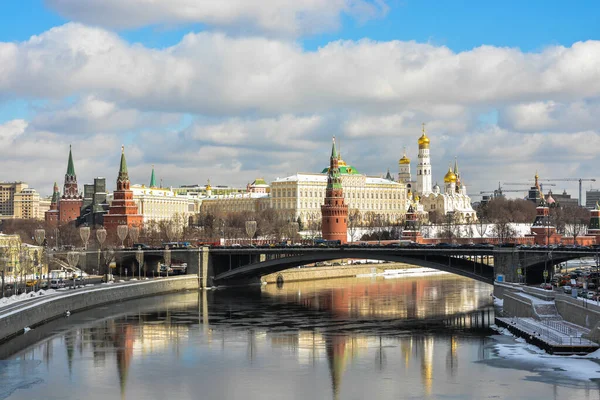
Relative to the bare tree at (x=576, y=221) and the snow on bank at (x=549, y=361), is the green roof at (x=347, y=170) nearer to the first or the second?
the bare tree at (x=576, y=221)

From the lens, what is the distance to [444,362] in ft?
134

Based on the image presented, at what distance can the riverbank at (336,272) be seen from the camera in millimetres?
88125

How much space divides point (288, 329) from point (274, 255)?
33.7 meters

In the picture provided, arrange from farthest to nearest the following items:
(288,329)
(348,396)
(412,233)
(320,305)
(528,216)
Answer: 1. (528,216)
2. (412,233)
3. (320,305)
4. (288,329)
5. (348,396)

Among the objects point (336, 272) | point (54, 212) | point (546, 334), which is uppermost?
point (54, 212)

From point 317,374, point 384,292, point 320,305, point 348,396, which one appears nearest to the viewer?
point 348,396

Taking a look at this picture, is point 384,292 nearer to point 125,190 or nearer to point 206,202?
point 125,190

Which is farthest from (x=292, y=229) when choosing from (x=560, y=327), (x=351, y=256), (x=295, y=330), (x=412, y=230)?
(x=560, y=327)

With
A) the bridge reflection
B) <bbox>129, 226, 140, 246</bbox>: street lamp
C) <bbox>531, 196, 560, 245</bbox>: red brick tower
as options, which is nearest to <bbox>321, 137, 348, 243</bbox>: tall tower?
<bbox>129, 226, 140, 246</bbox>: street lamp

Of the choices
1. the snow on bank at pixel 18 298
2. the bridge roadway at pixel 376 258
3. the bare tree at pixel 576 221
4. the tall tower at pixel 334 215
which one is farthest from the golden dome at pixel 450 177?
the snow on bank at pixel 18 298

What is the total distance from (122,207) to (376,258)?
53961 mm

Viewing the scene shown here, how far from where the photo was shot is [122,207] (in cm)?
12062

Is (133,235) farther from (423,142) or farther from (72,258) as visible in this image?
(423,142)

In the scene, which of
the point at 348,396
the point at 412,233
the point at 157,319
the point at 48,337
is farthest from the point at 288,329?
the point at 412,233
